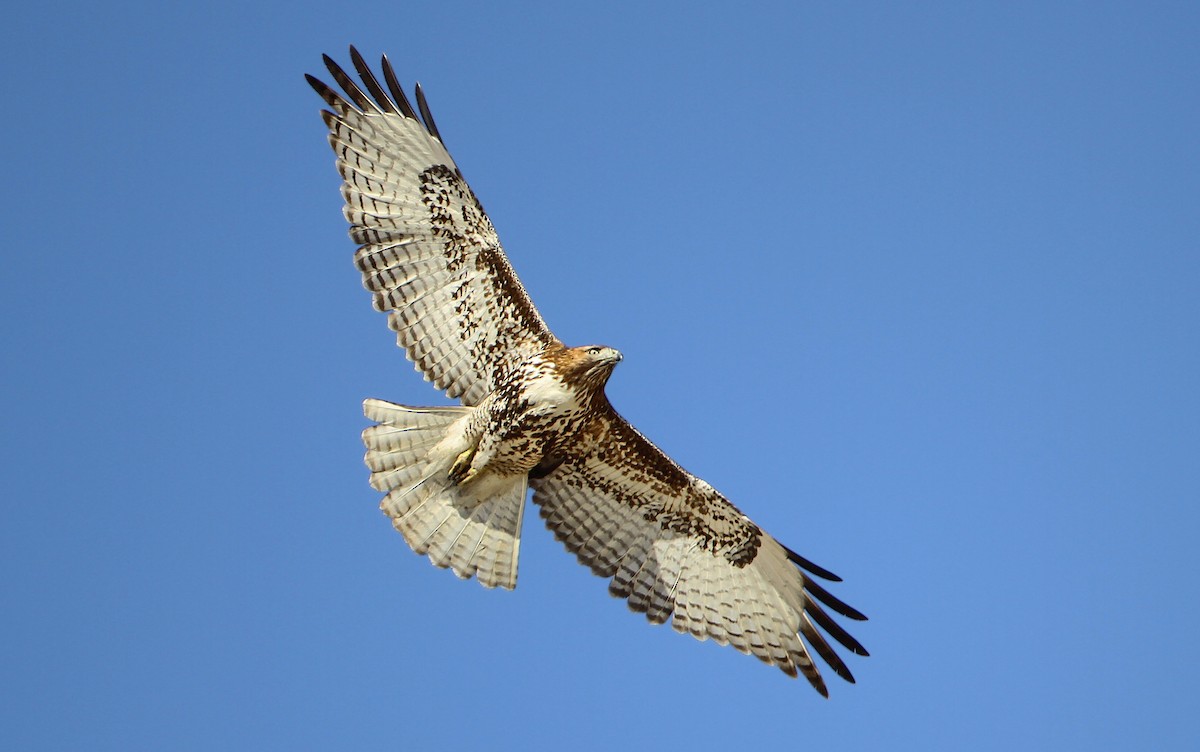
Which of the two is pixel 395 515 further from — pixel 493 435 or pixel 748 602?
pixel 748 602

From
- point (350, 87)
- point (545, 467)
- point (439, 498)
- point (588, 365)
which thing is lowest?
point (439, 498)

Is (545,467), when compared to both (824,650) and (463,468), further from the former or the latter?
(824,650)

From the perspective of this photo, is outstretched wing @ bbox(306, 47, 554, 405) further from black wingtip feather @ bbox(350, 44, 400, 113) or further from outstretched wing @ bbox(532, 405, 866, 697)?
outstretched wing @ bbox(532, 405, 866, 697)

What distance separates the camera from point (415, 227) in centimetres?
1161

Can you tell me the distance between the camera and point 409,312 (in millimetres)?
11656

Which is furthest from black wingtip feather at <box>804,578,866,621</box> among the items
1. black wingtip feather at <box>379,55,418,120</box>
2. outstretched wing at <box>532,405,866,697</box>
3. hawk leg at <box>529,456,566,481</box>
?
black wingtip feather at <box>379,55,418,120</box>

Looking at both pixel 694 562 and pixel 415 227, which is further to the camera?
pixel 694 562

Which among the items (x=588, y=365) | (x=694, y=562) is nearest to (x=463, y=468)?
(x=588, y=365)

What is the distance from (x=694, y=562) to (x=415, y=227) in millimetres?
3118

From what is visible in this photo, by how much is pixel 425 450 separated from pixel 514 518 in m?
0.83

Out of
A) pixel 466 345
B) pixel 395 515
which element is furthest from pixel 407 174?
pixel 395 515

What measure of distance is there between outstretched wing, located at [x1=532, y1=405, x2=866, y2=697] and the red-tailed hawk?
0.02 metres

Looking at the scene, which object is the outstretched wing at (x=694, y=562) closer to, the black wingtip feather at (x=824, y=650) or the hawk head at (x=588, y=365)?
the black wingtip feather at (x=824, y=650)

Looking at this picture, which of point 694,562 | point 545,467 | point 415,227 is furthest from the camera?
point 694,562
